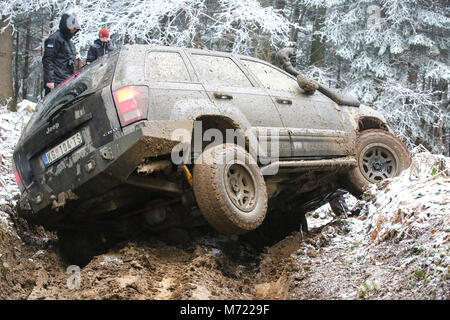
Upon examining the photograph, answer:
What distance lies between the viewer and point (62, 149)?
15.4 ft

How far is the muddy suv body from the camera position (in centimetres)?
445

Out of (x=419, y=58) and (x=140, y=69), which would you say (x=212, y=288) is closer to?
(x=140, y=69)

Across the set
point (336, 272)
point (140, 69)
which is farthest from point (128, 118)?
point (336, 272)

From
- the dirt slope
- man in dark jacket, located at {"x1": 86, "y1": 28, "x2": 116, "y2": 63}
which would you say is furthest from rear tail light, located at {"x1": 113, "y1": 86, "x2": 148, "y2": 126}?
man in dark jacket, located at {"x1": 86, "y1": 28, "x2": 116, "y2": 63}

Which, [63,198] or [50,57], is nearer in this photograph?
[63,198]

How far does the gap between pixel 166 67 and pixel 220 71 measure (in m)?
0.73

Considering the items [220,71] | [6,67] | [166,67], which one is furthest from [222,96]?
[6,67]

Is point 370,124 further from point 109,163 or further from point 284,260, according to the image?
point 109,163

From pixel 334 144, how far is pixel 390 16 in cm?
876

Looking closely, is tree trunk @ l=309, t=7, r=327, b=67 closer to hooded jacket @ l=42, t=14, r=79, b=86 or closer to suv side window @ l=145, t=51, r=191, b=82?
hooded jacket @ l=42, t=14, r=79, b=86

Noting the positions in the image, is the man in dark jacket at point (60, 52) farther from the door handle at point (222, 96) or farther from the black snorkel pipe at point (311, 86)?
the door handle at point (222, 96)

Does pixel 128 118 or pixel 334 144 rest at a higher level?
pixel 128 118

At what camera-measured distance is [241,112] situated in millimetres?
5215

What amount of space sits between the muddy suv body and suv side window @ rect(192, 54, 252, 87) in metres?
0.02
